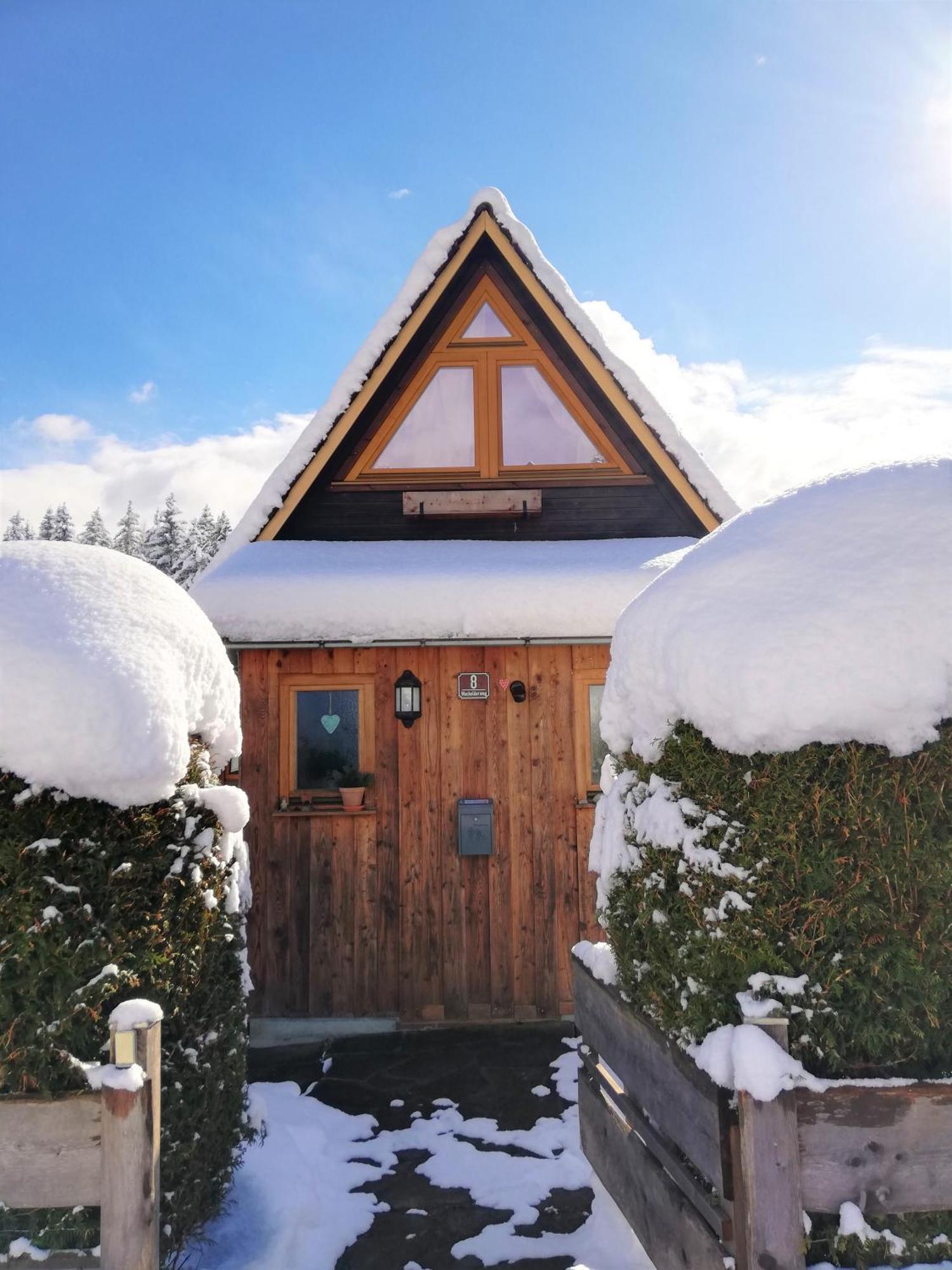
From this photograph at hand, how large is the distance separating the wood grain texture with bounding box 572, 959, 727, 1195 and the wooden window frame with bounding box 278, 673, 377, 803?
3180 millimetres

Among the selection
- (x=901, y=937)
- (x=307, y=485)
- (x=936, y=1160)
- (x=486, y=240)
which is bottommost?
(x=936, y=1160)

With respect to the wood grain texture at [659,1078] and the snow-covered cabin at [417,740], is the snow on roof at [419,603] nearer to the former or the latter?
the snow-covered cabin at [417,740]

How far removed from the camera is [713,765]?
8.94 feet

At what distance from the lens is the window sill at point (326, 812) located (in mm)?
6590

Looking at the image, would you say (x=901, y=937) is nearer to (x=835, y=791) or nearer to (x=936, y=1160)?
(x=835, y=791)

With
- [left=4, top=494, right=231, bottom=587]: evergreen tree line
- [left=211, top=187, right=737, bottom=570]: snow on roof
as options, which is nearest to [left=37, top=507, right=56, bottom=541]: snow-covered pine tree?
[left=4, top=494, right=231, bottom=587]: evergreen tree line

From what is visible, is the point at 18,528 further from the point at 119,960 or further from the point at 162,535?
the point at 119,960

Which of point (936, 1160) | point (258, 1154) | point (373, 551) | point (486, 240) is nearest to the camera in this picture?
point (936, 1160)

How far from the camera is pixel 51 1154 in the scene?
8.64 feet

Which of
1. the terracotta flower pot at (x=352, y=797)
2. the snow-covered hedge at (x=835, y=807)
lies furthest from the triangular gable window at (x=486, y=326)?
the snow-covered hedge at (x=835, y=807)

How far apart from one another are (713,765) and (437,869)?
4.32 m

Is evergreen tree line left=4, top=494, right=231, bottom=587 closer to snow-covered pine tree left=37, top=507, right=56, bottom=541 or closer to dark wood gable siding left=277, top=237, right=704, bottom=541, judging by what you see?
snow-covered pine tree left=37, top=507, right=56, bottom=541

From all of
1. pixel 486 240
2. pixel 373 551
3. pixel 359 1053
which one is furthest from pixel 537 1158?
pixel 486 240

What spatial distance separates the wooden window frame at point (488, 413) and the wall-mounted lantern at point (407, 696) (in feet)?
6.71
